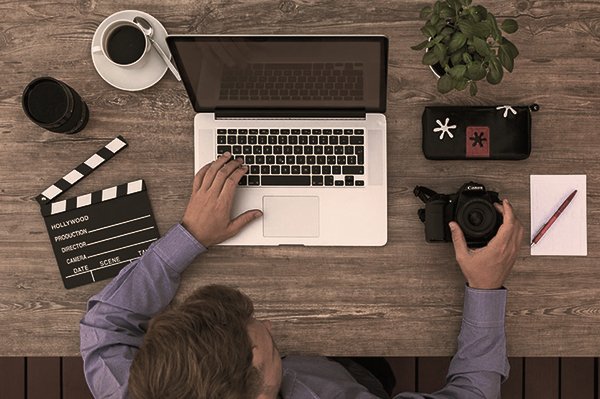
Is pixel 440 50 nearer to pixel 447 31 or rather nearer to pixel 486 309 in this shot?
pixel 447 31

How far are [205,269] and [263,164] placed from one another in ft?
0.76

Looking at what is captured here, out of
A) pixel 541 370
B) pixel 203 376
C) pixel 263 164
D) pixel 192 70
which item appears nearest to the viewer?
pixel 203 376

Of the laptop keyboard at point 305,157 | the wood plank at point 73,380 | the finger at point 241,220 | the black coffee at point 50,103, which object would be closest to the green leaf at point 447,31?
the laptop keyboard at point 305,157

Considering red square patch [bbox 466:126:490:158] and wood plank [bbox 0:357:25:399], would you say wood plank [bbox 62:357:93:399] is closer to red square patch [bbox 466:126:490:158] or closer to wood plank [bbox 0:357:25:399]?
wood plank [bbox 0:357:25:399]

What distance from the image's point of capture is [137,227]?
3.68 ft

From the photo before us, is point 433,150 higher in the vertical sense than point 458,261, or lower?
higher

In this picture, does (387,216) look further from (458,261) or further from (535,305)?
(535,305)

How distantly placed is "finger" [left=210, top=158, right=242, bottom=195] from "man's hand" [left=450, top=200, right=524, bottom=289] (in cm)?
41

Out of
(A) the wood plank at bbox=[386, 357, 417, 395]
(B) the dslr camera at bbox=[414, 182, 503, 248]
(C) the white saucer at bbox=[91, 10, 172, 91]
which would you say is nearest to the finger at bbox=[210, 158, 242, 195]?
(C) the white saucer at bbox=[91, 10, 172, 91]

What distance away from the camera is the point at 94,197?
3.69 ft

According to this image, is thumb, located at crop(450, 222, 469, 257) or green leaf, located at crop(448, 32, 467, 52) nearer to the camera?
green leaf, located at crop(448, 32, 467, 52)

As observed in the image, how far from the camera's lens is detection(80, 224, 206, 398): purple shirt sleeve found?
1036 millimetres

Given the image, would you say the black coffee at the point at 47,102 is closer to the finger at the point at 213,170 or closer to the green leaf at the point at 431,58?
the finger at the point at 213,170

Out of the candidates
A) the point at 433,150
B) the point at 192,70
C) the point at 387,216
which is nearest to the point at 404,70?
the point at 433,150
